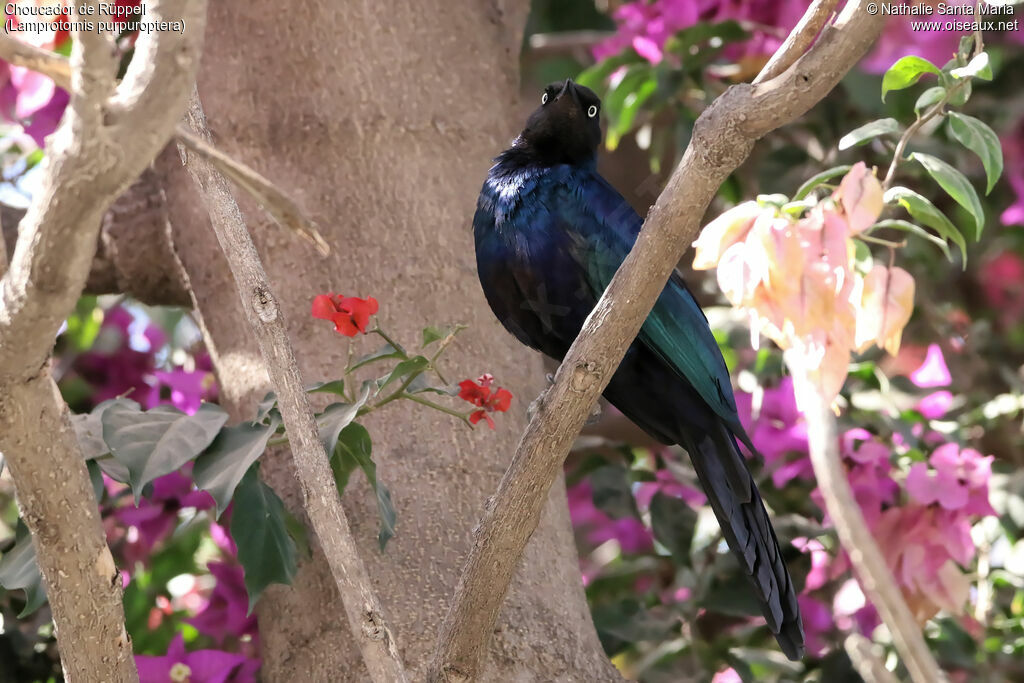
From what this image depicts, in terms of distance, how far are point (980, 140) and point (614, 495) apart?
1.21 meters

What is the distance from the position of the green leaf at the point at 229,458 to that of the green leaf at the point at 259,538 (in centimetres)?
5

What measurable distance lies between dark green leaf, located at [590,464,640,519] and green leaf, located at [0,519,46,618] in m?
1.25

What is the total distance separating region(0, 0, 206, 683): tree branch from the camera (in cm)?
93

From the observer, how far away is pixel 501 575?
140 centimetres

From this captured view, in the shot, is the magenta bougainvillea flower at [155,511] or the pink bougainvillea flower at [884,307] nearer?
the pink bougainvillea flower at [884,307]

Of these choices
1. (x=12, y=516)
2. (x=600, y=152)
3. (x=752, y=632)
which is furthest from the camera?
(x=600, y=152)

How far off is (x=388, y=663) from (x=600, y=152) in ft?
7.93

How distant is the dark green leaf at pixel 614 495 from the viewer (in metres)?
2.57

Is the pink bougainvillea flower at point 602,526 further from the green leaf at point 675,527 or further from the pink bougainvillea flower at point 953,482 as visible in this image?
the pink bougainvillea flower at point 953,482

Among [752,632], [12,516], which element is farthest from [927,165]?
[12,516]

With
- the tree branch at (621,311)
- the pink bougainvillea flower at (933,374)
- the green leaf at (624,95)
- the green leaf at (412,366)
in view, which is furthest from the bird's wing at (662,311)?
the pink bougainvillea flower at (933,374)

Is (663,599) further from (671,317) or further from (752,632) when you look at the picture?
(671,317)

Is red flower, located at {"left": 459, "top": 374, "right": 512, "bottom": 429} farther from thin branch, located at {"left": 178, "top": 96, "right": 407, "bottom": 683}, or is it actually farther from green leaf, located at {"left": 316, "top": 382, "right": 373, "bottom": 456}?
thin branch, located at {"left": 178, "top": 96, "right": 407, "bottom": 683}

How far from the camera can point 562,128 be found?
2.31 meters
